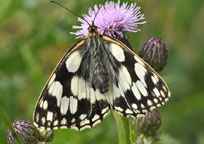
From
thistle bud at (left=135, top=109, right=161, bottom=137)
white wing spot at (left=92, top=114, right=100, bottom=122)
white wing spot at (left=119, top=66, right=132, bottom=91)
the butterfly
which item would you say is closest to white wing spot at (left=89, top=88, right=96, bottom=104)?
the butterfly

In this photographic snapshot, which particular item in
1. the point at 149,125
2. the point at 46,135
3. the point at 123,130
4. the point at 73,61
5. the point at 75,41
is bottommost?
the point at 149,125

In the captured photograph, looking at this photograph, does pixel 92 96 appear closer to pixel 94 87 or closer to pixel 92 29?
pixel 94 87

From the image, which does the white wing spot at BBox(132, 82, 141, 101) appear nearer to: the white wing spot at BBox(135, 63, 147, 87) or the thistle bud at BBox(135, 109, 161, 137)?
the white wing spot at BBox(135, 63, 147, 87)

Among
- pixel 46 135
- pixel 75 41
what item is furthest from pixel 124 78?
pixel 75 41

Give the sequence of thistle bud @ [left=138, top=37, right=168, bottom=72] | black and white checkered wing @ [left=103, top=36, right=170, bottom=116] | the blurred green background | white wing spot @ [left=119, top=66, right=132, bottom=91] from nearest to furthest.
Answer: black and white checkered wing @ [left=103, top=36, right=170, bottom=116] < white wing spot @ [left=119, top=66, right=132, bottom=91] < thistle bud @ [left=138, top=37, right=168, bottom=72] < the blurred green background

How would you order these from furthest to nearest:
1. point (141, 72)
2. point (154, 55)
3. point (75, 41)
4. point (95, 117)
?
point (75, 41) < point (154, 55) < point (95, 117) < point (141, 72)

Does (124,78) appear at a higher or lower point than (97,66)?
lower
